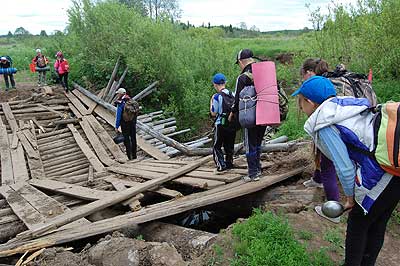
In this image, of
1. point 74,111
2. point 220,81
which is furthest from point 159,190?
point 74,111

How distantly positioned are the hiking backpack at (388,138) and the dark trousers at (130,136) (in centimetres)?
673

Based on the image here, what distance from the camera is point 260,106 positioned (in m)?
5.46

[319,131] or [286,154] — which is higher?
[319,131]

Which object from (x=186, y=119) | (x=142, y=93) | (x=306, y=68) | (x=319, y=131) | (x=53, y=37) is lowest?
(x=186, y=119)

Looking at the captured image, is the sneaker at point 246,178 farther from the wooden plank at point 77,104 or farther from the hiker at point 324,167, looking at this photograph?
the wooden plank at point 77,104

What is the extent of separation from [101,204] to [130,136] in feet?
11.9

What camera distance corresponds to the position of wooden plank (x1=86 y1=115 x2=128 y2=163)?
977 cm

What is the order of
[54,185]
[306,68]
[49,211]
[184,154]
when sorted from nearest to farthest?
[306,68] → [49,211] → [54,185] → [184,154]

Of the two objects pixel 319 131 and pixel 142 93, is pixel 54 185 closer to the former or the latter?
pixel 319 131

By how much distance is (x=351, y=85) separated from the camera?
15.8ft

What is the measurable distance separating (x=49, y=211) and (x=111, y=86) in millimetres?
10837

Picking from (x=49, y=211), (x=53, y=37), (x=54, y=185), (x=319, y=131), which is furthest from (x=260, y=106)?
(x=53, y=37)

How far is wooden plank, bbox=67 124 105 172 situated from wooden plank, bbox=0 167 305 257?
3495mm

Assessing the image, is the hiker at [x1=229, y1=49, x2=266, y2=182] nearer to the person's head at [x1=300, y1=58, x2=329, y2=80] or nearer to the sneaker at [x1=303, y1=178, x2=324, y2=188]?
the sneaker at [x1=303, y1=178, x2=324, y2=188]
